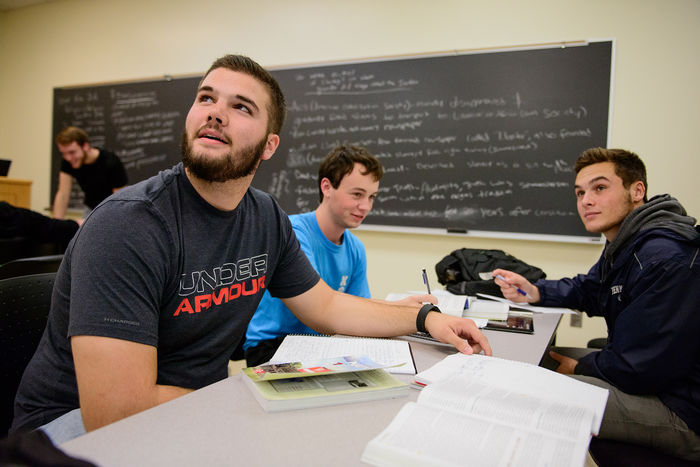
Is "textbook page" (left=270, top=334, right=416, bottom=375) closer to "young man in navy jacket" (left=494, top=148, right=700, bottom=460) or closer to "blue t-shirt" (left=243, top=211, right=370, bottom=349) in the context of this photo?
"blue t-shirt" (left=243, top=211, right=370, bottom=349)

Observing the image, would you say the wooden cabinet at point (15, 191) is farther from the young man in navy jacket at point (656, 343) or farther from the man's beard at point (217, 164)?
the young man in navy jacket at point (656, 343)

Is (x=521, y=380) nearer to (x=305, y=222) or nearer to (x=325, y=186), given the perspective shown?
(x=305, y=222)

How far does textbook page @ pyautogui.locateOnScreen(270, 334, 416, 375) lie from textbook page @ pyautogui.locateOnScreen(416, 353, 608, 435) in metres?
0.09

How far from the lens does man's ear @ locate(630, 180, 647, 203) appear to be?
1828 mm

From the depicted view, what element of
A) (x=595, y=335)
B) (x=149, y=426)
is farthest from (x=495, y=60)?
(x=149, y=426)

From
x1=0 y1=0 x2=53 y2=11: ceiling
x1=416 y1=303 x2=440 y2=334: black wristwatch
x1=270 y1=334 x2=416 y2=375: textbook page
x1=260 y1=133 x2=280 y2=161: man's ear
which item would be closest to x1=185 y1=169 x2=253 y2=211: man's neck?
x1=260 y1=133 x2=280 y2=161: man's ear

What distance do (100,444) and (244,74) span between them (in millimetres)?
880

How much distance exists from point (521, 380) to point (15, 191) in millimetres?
4435

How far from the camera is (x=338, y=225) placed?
1.95 meters

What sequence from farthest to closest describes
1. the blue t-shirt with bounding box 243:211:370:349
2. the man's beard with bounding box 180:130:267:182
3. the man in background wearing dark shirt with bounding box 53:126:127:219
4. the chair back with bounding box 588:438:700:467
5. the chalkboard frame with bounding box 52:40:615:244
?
the man in background wearing dark shirt with bounding box 53:126:127:219 < the chalkboard frame with bounding box 52:40:615:244 < the blue t-shirt with bounding box 243:211:370:349 < the chair back with bounding box 588:438:700:467 < the man's beard with bounding box 180:130:267:182

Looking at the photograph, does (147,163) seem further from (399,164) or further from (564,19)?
(564,19)

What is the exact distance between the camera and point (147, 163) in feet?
13.6

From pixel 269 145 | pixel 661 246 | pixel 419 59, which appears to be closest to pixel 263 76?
pixel 269 145

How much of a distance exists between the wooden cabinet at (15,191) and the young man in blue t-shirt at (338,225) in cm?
323
